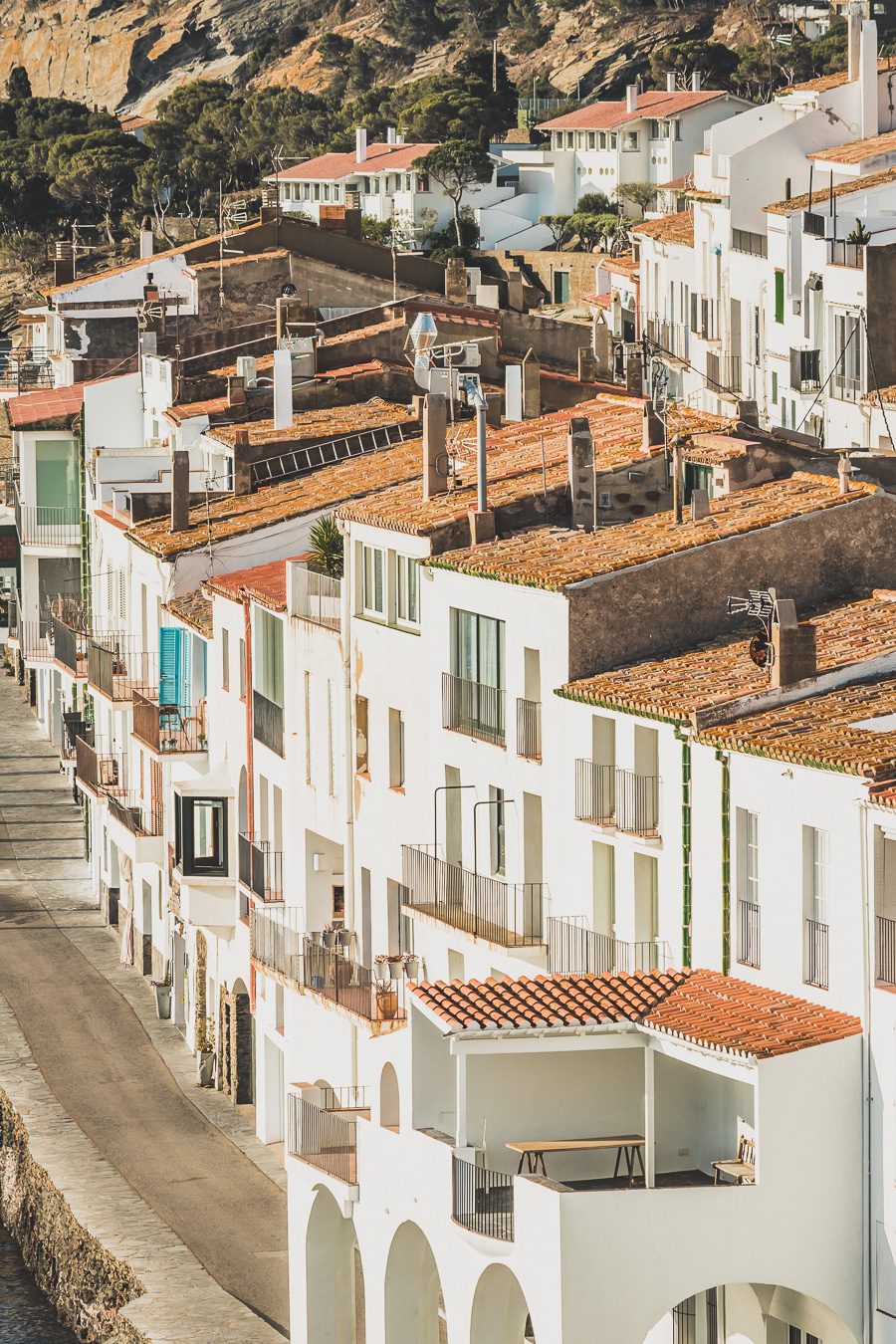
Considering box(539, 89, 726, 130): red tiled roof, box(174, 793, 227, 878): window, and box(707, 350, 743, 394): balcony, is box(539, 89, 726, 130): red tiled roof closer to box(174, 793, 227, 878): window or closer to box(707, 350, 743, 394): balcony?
box(707, 350, 743, 394): balcony

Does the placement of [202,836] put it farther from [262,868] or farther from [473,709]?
[473,709]

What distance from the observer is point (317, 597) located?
4706 cm

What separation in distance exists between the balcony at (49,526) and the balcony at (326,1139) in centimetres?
4376

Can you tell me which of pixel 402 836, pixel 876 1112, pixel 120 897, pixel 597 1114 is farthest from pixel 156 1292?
pixel 120 897

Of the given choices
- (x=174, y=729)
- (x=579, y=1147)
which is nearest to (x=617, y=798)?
(x=579, y=1147)

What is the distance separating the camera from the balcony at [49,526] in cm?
8188

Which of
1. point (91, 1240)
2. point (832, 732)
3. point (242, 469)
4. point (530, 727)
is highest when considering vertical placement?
point (832, 732)

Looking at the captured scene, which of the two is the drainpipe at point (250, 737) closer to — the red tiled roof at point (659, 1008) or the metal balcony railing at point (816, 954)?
the red tiled roof at point (659, 1008)

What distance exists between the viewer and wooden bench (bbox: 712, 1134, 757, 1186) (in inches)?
1238

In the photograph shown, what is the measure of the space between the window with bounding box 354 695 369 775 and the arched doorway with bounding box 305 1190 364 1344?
26.6 ft

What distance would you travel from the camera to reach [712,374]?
76.4 meters

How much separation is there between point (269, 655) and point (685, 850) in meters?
16.0

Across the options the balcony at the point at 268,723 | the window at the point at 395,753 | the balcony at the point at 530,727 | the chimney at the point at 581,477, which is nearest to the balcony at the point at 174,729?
the balcony at the point at 268,723

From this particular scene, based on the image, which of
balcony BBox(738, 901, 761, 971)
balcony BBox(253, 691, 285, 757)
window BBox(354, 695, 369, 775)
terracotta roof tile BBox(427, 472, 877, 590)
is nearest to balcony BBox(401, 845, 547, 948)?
window BBox(354, 695, 369, 775)
